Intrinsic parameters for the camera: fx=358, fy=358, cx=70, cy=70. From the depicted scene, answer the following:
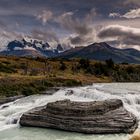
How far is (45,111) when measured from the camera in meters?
62.6

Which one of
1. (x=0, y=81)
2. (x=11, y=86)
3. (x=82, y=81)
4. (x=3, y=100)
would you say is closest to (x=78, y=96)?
(x=3, y=100)

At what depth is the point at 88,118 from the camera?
191 ft

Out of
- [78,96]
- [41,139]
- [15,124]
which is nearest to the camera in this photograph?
[41,139]

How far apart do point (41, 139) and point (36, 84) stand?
8201 centimetres

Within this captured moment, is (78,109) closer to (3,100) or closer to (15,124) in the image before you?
(15,124)

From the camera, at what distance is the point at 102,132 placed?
5731cm

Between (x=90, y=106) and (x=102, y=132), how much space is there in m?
4.94

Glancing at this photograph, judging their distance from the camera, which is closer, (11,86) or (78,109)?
(78,109)

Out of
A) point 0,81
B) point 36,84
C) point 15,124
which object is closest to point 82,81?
point 36,84

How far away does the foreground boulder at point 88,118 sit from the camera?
57.5 meters

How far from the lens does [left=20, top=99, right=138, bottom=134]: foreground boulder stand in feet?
189

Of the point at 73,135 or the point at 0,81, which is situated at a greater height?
the point at 0,81

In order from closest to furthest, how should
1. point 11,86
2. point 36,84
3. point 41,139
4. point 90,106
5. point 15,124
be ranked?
1. point 41,139
2. point 90,106
3. point 15,124
4. point 11,86
5. point 36,84

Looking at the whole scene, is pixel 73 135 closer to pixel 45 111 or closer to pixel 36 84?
pixel 45 111
